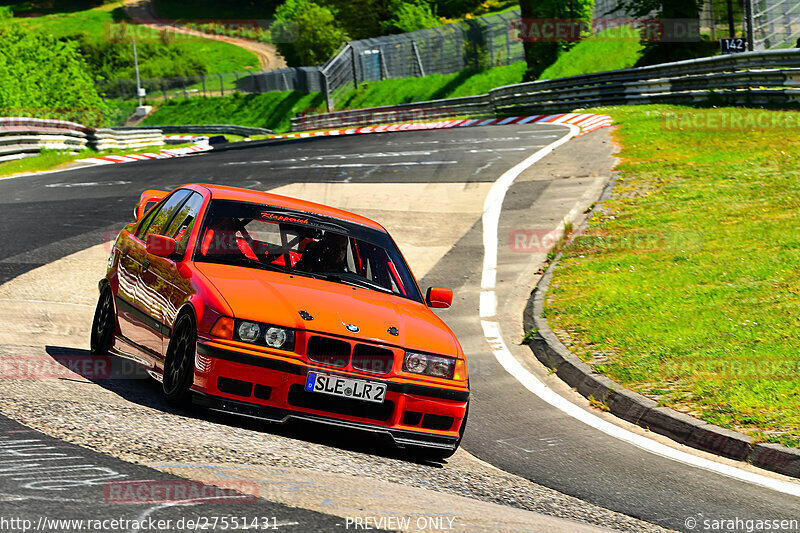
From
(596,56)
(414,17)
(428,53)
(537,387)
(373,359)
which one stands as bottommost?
(537,387)

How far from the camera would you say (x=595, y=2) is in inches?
1994

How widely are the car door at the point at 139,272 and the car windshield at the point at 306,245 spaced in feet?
2.35

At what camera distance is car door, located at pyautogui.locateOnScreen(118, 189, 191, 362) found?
7223mm

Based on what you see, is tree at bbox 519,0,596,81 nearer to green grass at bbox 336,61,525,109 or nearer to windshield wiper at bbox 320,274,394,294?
green grass at bbox 336,61,525,109

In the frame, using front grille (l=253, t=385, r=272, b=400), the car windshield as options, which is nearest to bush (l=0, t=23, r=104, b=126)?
the car windshield

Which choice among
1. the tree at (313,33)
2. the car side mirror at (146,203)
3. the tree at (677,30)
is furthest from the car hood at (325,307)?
the tree at (313,33)

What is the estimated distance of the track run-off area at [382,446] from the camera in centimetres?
460

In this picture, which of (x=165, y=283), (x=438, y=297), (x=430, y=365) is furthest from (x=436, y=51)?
(x=430, y=365)

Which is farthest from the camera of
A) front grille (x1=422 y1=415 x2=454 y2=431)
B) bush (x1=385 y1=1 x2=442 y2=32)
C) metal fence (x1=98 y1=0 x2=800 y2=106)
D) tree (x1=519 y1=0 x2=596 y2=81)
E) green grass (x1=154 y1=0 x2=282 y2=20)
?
green grass (x1=154 y1=0 x2=282 y2=20)

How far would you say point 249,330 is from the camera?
19.9 ft

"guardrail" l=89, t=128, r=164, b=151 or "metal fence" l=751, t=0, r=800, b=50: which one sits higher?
"metal fence" l=751, t=0, r=800, b=50

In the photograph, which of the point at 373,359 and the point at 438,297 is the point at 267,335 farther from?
the point at 438,297

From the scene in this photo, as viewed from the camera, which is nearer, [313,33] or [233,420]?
[233,420]

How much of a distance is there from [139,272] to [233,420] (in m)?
1.88
